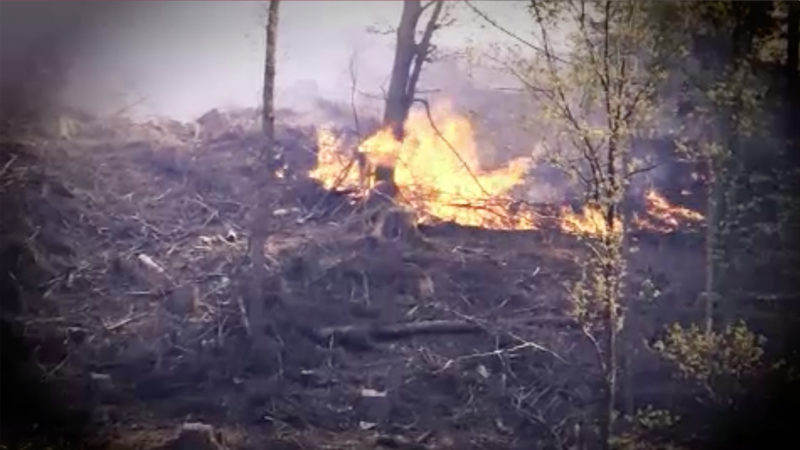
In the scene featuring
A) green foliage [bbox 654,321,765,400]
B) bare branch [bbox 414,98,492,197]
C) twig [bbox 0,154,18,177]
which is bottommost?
green foliage [bbox 654,321,765,400]

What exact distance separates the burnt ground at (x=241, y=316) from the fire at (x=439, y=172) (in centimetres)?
6

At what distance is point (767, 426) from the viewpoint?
3234 mm

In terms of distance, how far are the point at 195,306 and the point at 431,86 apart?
105 centimetres

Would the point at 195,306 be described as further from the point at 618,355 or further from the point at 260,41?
the point at 618,355

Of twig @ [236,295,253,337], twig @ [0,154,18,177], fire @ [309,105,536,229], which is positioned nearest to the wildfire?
fire @ [309,105,536,229]

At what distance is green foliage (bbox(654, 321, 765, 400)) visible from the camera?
3172 millimetres

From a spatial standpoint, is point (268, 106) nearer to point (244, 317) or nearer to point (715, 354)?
point (244, 317)

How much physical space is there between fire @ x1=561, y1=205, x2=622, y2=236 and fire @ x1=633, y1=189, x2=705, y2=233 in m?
0.11

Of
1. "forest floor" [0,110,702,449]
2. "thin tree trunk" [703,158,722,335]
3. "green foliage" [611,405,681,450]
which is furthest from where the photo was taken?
"thin tree trunk" [703,158,722,335]

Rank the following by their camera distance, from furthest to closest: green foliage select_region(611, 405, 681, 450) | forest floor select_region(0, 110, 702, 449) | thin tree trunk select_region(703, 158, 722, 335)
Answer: thin tree trunk select_region(703, 158, 722, 335)
green foliage select_region(611, 405, 681, 450)
forest floor select_region(0, 110, 702, 449)

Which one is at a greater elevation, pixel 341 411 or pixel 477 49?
pixel 477 49

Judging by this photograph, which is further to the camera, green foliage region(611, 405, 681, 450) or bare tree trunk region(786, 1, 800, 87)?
bare tree trunk region(786, 1, 800, 87)

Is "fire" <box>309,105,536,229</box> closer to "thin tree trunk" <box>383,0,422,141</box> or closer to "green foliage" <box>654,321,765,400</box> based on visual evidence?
"thin tree trunk" <box>383,0,422,141</box>

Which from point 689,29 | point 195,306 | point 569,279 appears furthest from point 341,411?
point 689,29
